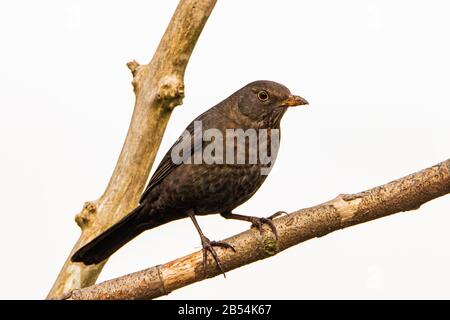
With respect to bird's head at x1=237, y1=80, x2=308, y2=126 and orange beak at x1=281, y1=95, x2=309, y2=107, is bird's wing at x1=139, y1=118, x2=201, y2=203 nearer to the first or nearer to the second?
bird's head at x1=237, y1=80, x2=308, y2=126

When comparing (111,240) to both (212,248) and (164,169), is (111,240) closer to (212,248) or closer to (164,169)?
(164,169)

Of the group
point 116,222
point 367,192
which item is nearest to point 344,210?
point 367,192

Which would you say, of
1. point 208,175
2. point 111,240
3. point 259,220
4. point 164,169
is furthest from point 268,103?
point 111,240

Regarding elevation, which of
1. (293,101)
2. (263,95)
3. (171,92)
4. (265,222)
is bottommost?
(265,222)

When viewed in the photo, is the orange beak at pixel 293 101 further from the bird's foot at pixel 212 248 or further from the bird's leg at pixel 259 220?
the bird's foot at pixel 212 248

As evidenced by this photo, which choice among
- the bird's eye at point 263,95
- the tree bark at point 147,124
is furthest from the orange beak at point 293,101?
the tree bark at point 147,124

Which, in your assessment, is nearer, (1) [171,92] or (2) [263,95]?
(1) [171,92]

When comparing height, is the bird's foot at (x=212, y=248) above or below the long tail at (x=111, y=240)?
below

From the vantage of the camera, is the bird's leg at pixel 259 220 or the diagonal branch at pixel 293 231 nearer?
the diagonal branch at pixel 293 231

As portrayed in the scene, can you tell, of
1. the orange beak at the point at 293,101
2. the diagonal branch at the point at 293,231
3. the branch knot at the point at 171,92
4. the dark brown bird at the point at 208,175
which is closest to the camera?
the diagonal branch at the point at 293,231
